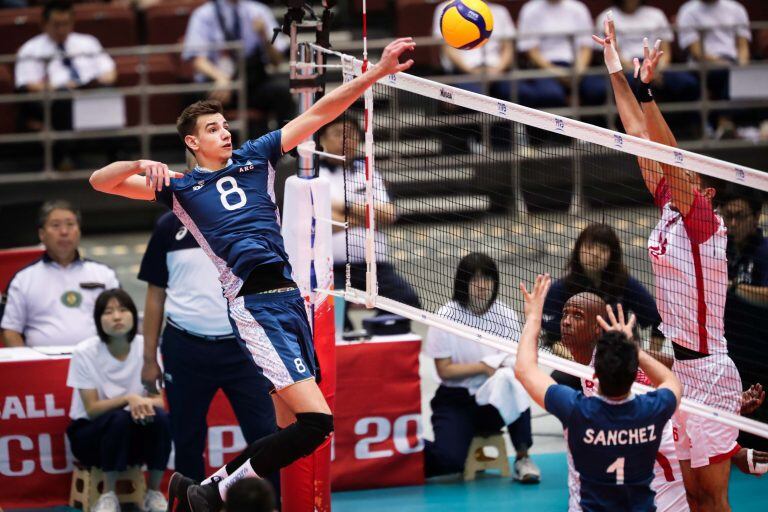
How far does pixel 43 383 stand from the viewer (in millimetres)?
8391

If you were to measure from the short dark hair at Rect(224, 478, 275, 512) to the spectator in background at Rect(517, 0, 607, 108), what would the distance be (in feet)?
32.0

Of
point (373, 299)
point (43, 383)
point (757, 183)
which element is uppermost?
point (757, 183)

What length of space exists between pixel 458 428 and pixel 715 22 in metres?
7.69

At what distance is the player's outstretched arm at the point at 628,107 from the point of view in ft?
22.4

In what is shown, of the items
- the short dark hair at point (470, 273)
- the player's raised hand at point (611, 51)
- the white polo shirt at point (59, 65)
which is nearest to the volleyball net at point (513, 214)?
the short dark hair at point (470, 273)

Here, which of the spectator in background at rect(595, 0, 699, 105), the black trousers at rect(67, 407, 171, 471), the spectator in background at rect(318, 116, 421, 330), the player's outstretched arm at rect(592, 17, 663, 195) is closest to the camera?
the player's outstretched arm at rect(592, 17, 663, 195)

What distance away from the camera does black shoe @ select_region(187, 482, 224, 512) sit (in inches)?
251

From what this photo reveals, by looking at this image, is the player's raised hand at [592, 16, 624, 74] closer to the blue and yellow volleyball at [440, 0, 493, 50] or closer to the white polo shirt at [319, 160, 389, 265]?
the blue and yellow volleyball at [440, 0, 493, 50]

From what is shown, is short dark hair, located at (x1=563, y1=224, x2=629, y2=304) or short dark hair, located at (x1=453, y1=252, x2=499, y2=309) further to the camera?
short dark hair, located at (x1=453, y1=252, x2=499, y2=309)

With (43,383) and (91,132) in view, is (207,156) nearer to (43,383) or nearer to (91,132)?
(43,383)

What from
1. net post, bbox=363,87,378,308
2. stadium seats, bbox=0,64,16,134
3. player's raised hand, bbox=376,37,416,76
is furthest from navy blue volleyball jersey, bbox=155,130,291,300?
stadium seats, bbox=0,64,16,134

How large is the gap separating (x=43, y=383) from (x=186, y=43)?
6.37 m

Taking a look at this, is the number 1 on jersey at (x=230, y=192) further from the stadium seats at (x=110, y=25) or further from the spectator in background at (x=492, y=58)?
the stadium seats at (x=110, y=25)

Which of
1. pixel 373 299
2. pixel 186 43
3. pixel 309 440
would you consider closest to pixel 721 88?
pixel 186 43
